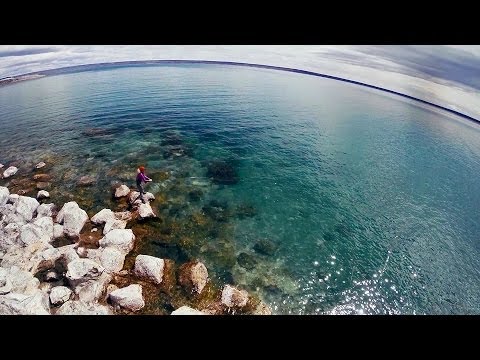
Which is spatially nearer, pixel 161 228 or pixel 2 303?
pixel 2 303

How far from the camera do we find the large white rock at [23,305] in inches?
417

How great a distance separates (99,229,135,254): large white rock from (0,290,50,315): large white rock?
3808 millimetres

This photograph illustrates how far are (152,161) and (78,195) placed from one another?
26.4 ft

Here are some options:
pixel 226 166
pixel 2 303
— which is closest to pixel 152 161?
pixel 226 166

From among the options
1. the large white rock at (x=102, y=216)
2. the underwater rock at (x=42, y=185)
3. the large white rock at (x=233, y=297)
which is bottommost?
the large white rock at (x=233, y=297)

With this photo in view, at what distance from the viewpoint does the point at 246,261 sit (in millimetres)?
14992

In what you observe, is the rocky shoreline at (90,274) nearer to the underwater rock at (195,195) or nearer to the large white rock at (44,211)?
the large white rock at (44,211)

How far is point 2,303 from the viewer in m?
10.6

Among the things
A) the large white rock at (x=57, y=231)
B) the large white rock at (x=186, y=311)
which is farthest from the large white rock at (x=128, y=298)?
the large white rock at (x=57, y=231)

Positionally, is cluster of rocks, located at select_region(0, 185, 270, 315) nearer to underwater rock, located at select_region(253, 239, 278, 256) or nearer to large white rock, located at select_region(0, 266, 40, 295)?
large white rock, located at select_region(0, 266, 40, 295)

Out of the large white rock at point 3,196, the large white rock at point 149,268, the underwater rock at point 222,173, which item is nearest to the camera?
the large white rock at point 149,268

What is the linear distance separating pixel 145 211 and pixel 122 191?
3.59 metres

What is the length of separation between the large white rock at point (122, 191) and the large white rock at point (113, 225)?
129 inches
